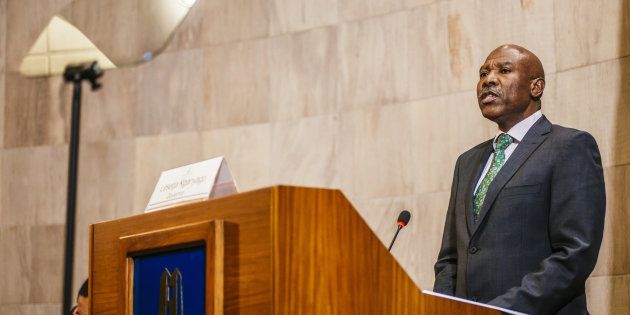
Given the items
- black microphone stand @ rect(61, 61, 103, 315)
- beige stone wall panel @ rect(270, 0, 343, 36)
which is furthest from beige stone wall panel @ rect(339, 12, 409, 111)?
black microphone stand @ rect(61, 61, 103, 315)

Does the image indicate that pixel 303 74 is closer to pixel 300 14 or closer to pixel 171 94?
pixel 300 14

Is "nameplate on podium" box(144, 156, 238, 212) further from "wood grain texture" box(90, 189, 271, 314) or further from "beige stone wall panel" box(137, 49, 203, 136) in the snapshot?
"beige stone wall panel" box(137, 49, 203, 136)

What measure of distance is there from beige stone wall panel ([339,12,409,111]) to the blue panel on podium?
3.25m

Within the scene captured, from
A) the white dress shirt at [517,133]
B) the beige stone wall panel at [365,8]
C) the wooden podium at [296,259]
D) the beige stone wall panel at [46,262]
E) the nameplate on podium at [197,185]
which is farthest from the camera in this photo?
the beige stone wall panel at [46,262]

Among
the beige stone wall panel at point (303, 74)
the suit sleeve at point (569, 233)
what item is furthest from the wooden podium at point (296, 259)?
the beige stone wall panel at point (303, 74)

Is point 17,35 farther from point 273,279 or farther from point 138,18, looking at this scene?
point 273,279

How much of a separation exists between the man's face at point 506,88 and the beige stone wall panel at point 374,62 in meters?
1.93

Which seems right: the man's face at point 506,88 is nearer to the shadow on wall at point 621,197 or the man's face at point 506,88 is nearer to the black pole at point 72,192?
the shadow on wall at point 621,197

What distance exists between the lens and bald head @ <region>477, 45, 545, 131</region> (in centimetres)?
378

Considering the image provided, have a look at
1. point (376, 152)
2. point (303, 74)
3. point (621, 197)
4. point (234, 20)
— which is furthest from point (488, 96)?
point (234, 20)

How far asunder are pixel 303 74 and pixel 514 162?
2.85 m

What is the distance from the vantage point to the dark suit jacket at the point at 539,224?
3201mm

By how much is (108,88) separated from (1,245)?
53.3 inches

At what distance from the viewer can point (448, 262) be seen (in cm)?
373
